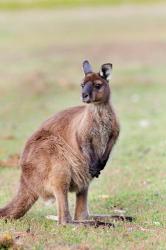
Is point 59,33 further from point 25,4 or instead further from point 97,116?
point 97,116

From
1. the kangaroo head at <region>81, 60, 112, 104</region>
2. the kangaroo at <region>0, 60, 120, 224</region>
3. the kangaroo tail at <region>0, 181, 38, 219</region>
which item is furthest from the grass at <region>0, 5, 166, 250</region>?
the kangaroo head at <region>81, 60, 112, 104</region>

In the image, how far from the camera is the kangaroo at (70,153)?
722cm

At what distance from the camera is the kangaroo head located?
297 inches

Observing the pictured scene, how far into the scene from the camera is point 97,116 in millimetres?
7605

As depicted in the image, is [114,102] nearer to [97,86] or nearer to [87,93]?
[97,86]

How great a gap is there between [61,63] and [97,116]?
62.5 feet

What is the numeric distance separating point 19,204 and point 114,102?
10970mm

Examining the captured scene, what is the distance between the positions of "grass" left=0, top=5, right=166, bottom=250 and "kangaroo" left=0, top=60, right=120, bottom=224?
28 cm

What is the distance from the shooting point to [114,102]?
1812 centimetres

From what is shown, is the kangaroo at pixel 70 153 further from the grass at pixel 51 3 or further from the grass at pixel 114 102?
the grass at pixel 51 3

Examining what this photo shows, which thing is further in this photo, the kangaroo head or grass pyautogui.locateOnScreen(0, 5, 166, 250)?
the kangaroo head

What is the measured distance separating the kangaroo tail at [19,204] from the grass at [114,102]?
122 mm

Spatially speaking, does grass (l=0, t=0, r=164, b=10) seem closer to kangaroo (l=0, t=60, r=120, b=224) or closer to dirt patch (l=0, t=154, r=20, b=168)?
dirt patch (l=0, t=154, r=20, b=168)

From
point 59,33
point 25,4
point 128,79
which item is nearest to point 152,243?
point 128,79
